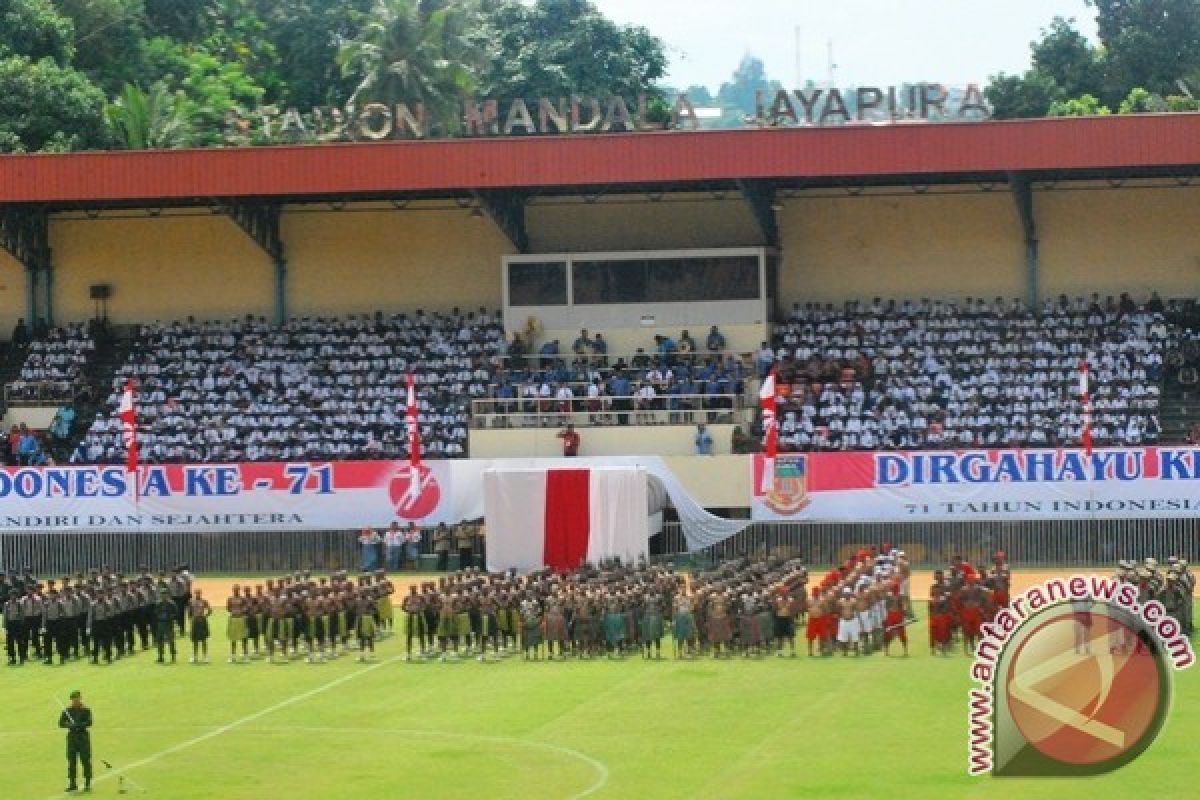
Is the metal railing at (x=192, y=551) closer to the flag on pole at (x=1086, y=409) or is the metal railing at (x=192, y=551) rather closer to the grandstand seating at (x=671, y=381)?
the grandstand seating at (x=671, y=381)

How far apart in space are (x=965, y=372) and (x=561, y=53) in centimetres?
4317

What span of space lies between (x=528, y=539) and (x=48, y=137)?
108ft

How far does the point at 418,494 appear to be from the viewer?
52312 millimetres

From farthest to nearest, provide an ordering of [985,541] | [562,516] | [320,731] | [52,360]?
1. [52,360]
2. [985,541]
3. [562,516]
4. [320,731]

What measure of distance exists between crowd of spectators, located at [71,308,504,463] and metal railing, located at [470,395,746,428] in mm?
1156

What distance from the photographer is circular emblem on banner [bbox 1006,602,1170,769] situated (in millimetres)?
16375

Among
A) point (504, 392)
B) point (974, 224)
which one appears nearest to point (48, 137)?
point (504, 392)

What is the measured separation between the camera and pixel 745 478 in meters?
52.0

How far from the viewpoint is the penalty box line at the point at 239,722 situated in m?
30.3

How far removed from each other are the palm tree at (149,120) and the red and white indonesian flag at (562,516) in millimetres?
32685

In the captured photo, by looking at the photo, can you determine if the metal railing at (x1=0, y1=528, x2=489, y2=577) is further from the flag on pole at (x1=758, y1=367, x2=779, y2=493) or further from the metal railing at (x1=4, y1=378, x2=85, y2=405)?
the flag on pole at (x1=758, y1=367, x2=779, y2=493)

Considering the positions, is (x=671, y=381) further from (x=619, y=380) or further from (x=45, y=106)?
(x=45, y=106)

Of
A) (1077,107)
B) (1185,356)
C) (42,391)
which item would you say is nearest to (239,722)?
(42,391)

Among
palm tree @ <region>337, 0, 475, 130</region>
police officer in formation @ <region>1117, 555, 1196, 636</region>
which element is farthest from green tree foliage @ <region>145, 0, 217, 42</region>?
police officer in formation @ <region>1117, 555, 1196, 636</region>
